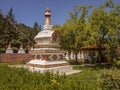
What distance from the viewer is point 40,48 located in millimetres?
17438

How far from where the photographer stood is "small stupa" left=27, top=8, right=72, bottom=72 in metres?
16.7

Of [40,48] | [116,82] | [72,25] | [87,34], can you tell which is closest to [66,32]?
[72,25]

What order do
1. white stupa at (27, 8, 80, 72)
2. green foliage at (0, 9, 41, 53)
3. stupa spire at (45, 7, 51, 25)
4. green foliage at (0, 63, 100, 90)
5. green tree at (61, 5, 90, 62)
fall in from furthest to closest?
green foliage at (0, 9, 41, 53) < green tree at (61, 5, 90, 62) < stupa spire at (45, 7, 51, 25) < white stupa at (27, 8, 80, 72) < green foliage at (0, 63, 100, 90)

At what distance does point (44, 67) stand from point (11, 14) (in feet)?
103

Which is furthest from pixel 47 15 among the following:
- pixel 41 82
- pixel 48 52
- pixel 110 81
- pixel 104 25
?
pixel 41 82

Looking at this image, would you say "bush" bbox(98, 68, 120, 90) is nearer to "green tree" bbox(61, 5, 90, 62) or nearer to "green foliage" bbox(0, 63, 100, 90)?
"green foliage" bbox(0, 63, 100, 90)

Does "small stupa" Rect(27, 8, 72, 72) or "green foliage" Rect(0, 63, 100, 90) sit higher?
"small stupa" Rect(27, 8, 72, 72)

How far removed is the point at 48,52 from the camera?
662 inches

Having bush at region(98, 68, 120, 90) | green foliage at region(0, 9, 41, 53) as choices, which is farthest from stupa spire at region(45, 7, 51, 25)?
green foliage at region(0, 9, 41, 53)

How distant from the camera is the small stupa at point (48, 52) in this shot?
16.7 metres

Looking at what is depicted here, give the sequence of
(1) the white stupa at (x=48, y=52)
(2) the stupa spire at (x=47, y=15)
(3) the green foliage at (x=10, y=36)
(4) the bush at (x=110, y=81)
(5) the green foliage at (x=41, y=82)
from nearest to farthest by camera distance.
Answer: (5) the green foliage at (x=41, y=82), (4) the bush at (x=110, y=81), (1) the white stupa at (x=48, y=52), (2) the stupa spire at (x=47, y=15), (3) the green foliage at (x=10, y=36)

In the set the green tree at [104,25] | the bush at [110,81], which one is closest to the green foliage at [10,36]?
A: the green tree at [104,25]

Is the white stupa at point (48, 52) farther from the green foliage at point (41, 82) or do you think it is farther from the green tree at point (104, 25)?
the green foliage at point (41, 82)

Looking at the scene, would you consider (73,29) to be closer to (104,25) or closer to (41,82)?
(104,25)
